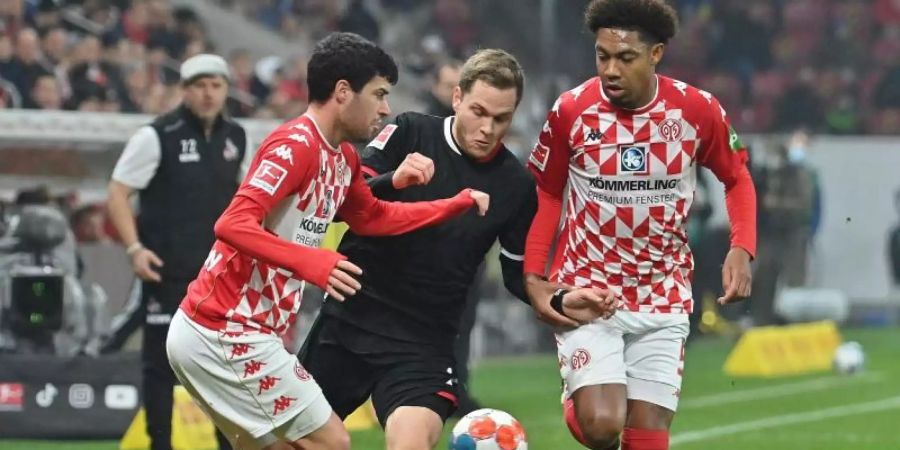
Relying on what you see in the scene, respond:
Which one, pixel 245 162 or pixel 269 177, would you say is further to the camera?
pixel 245 162

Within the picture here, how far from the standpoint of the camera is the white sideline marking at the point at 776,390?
13.2 metres

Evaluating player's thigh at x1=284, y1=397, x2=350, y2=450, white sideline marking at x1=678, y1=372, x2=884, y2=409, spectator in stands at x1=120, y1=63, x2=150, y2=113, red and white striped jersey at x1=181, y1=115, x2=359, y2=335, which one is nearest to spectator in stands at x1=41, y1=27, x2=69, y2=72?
spectator in stands at x1=120, y1=63, x2=150, y2=113

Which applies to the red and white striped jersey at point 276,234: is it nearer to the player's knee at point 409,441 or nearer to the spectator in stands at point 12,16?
the player's knee at point 409,441

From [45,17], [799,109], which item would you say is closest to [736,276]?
[45,17]

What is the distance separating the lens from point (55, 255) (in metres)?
11.8

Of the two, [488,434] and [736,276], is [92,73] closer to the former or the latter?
[488,434]

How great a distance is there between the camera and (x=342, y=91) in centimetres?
616

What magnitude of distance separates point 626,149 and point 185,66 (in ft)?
10.1

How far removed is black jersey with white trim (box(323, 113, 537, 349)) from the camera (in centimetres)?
656

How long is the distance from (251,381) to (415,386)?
679mm

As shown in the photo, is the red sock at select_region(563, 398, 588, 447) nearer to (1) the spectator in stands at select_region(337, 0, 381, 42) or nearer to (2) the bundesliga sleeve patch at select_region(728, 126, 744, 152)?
(2) the bundesliga sleeve patch at select_region(728, 126, 744, 152)

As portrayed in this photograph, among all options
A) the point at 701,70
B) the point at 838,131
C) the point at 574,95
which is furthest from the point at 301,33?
the point at 574,95

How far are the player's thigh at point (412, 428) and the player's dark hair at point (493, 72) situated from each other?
120 cm

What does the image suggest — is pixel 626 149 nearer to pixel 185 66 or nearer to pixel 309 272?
pixel 309 272
